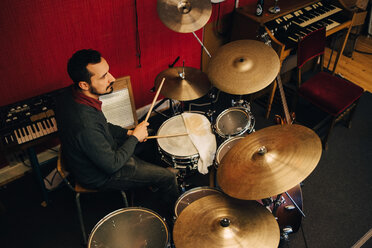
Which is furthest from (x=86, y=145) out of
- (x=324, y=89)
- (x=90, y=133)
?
(x=324, y=89)

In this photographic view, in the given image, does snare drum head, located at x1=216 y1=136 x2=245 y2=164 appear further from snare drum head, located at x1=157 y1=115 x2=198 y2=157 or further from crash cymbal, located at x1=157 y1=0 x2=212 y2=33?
crash cymbal, located at x1=157 y1=0 x2=212 y2=33

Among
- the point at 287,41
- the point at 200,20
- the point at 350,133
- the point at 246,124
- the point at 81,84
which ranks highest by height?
the point at 200,20

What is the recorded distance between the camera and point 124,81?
10.2ft

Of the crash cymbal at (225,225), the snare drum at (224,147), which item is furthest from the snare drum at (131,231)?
the snare drum at (224,147)

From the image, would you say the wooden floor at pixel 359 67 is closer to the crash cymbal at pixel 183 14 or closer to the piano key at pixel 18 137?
the crash cymbal at pixel 183 14

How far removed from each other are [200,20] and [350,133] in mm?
2218

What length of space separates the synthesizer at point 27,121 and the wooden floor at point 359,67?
383 cm

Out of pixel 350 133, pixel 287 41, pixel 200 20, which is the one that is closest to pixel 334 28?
pixel 287 41

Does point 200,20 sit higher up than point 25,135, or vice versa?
point 200,20

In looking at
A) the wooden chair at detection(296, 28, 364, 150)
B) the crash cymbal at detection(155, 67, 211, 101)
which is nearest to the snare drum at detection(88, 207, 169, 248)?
the crash cymbal at detection(155, 67, 211, 101)

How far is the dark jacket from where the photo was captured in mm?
2082

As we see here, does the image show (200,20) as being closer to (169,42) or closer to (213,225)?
(169,42)

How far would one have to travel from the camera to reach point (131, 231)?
1977 millimetres

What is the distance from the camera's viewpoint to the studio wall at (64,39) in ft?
8.32
